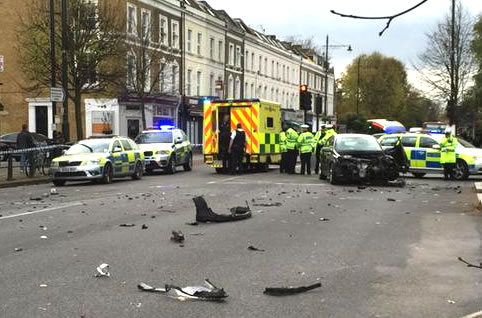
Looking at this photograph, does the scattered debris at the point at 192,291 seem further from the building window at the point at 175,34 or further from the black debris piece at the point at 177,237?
the building window at the point at 175,34

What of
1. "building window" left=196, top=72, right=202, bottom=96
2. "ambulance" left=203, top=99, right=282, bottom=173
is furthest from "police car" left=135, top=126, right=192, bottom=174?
"building window" left=196, top=72, right=202, bottom=96

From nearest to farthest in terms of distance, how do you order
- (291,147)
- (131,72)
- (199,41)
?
1. (291,147)
2. (131,72)
3. (199,41)

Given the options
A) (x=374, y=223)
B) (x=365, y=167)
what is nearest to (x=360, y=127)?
(x=365, y=167)

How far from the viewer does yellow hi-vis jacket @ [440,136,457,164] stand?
19.3m

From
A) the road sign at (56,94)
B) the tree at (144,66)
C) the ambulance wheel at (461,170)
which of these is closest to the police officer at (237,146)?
the road sign at (56,94)

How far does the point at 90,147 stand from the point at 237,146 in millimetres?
4954

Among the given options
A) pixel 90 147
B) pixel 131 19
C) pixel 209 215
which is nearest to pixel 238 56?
pixel 131 19

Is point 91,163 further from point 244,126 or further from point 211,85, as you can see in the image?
point 211,85

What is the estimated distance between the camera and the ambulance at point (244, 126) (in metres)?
22.6

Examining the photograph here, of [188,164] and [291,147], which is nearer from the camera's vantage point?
[291,147]

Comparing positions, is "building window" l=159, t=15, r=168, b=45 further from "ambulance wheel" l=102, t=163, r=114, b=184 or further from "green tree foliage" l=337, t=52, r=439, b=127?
"green tree foliage" l=337, t=52, r=439, b=127

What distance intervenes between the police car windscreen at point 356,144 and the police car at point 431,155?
345 centimetres

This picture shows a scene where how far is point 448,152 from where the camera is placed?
19.4 metres

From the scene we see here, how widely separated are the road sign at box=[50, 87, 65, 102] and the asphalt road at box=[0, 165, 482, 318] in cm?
819
